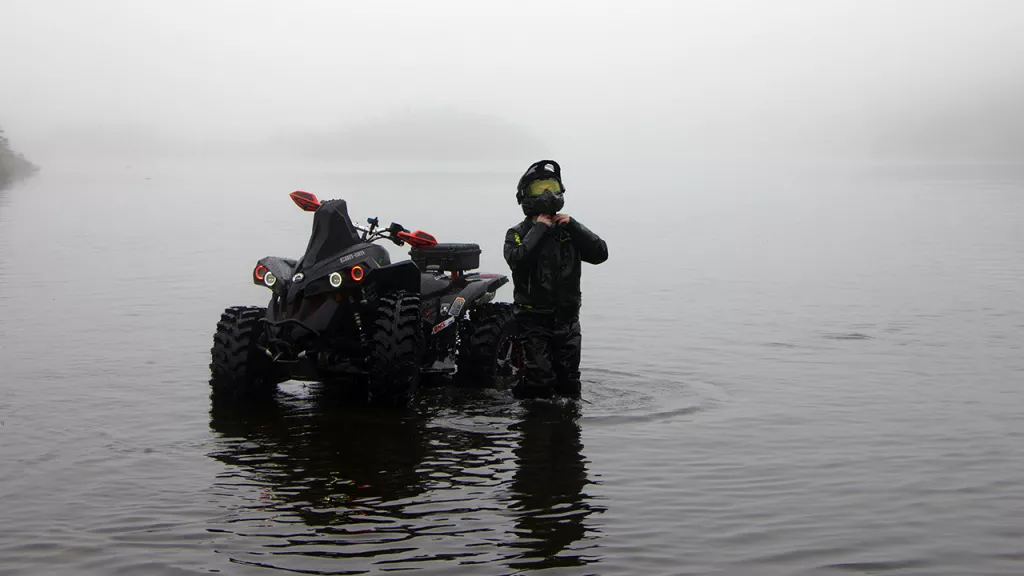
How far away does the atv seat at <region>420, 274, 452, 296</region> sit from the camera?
1102cm

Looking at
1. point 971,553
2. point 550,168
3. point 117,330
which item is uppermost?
point 550,168

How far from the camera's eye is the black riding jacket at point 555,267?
9.61m

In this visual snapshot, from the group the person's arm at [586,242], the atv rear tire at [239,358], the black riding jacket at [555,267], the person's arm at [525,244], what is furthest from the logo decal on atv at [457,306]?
the atv rear tire at [239,358]

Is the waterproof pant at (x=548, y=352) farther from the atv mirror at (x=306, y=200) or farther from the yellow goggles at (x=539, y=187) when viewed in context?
the atv mirror at (x=306, y=200)

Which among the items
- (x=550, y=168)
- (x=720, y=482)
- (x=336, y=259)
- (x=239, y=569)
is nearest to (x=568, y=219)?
(x=550, y=168)

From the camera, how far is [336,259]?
10023 millimetres

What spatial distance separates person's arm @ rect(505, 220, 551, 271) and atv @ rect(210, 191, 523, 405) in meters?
0.95

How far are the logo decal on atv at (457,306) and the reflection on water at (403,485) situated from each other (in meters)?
0.73

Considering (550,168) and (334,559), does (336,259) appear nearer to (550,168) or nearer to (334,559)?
(550,168)

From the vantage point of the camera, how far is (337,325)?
9.95m

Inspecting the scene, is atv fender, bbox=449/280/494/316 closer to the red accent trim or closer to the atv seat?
the atv seat

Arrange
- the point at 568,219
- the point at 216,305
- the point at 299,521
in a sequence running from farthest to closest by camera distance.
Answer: the point at 216,305 < the point at 568,219 < the point at 299,521

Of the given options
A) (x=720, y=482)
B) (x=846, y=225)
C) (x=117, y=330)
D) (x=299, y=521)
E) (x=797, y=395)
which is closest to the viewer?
(x=299, y=521)

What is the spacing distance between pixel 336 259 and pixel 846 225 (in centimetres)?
3111
